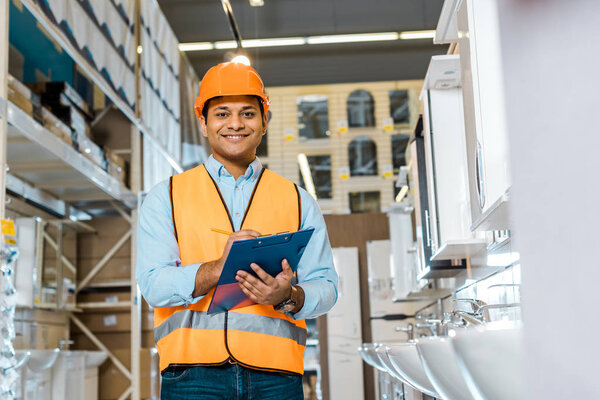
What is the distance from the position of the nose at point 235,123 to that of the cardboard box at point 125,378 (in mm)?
5518

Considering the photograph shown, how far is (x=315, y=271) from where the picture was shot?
1688mm

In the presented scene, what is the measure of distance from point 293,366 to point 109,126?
634cm

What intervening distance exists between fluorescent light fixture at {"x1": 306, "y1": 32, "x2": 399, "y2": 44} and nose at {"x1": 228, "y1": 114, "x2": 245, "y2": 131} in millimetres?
7983

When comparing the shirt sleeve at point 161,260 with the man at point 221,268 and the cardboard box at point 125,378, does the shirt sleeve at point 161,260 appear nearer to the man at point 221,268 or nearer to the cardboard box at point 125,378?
the man at point 221,268

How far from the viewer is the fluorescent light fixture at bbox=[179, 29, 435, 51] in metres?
9.49

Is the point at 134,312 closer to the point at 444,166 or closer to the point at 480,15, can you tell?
the point at 444,166

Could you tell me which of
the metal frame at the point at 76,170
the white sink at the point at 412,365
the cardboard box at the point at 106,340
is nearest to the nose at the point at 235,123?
the white sink at the point at 412,365

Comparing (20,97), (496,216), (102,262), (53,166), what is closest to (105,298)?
(102,262)

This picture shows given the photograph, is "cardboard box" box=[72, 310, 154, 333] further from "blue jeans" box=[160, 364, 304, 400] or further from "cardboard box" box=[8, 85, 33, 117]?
"blue jeans" box=[160, 364, 304, 400]

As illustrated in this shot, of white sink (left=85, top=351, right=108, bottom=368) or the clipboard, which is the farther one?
white sink (left=85, top=351, right=108, bottom=368)

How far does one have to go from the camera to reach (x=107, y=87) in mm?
6086

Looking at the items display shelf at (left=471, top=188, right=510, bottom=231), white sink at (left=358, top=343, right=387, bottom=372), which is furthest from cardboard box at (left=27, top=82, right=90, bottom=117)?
display shelf at (left=471, top=188, right=510, bottom=231)

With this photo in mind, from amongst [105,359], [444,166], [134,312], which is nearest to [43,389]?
[134,312]

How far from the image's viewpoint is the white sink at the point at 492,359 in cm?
90
